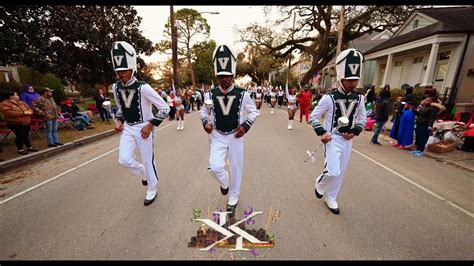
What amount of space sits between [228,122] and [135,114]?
1455 millimetres

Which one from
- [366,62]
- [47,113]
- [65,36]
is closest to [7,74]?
[65,36]

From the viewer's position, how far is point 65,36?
11570mm

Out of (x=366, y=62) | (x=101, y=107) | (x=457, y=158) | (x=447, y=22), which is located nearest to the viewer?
(x=457, y=158)

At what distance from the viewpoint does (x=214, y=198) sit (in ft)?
12.8

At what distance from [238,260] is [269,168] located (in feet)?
9.80

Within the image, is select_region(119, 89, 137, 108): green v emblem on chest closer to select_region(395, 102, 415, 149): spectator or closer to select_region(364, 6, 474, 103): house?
select_region(395, 102, 415, 149): spectator

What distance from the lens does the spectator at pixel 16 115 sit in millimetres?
5945

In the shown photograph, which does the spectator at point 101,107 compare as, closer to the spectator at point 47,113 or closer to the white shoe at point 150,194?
the spectator at point 47,113

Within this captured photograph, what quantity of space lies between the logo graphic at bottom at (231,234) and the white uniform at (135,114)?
4.16ft

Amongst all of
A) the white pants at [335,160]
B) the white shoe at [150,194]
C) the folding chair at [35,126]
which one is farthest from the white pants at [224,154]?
the folding chair at [35,126]

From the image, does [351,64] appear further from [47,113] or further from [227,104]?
[47,113]

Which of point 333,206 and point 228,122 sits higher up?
point 228,122

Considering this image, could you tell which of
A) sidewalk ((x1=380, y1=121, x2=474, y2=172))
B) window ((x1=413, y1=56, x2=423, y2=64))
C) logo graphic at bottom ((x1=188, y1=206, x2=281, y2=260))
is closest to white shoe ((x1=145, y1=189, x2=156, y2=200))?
logo graphic at bottom ((x1=188, y1=206, x2=281, y2=260))

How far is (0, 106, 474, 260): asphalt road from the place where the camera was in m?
2.67
